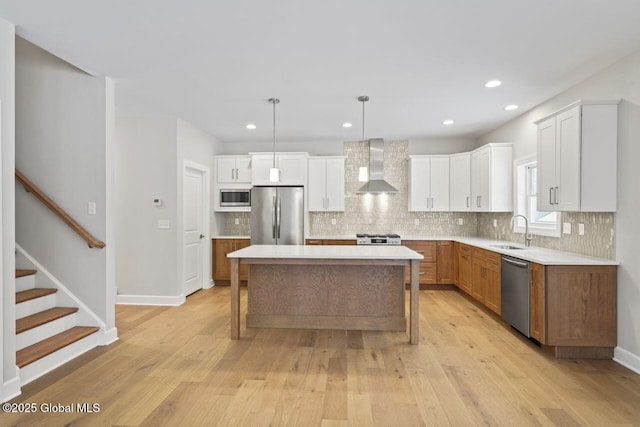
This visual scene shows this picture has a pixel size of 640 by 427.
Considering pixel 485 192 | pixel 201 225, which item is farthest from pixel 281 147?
pixel 485 192

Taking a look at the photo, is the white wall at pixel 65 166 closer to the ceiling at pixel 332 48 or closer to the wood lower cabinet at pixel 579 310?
the ceiling at pixel 332 48

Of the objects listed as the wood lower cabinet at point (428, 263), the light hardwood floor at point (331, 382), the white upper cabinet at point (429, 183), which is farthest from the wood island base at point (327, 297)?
the white upper cabinet at point (429, 183)

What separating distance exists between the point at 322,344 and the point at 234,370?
0.90m

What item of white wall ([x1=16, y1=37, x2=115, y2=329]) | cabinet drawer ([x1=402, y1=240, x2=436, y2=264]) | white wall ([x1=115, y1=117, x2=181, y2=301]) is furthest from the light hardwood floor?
cabinet drawer ([x1=402, y1=240, x2=436, y2=264])

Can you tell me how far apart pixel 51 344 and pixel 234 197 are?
11.9 ft

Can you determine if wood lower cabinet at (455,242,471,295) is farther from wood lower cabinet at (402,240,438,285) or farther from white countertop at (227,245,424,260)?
white countertop at (227,245,424,260)

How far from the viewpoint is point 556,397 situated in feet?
8.07

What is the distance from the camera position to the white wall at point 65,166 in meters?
3.40

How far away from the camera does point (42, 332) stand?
2988mm

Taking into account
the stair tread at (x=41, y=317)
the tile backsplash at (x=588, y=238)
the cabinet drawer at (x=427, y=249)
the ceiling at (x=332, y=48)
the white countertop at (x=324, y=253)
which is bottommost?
the stair tread at (x=41, y=317)

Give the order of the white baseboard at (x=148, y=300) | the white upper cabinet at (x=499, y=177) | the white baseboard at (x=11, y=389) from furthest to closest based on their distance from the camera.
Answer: the white upper cabinet at (x=499, y=177) → the white baseboard at (x=148, y=300) → the white baseboard at (x=11, y=389)

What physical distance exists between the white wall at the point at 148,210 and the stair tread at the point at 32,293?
149 cm

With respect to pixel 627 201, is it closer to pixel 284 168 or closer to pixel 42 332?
pixel 284 168

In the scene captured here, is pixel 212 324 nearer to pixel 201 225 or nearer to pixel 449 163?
pixel 201 225
